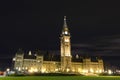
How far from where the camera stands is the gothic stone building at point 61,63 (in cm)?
13562

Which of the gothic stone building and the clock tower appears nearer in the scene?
the gothic stone building

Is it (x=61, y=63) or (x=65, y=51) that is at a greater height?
(x=65, y=51)

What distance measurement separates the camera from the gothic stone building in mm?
135625

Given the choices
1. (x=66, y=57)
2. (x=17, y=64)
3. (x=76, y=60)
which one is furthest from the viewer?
(x=76, y=60)

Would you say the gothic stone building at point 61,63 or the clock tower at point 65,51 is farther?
the clock tower at point 65,51

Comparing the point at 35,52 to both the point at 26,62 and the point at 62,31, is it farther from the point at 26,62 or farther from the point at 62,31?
the point at 62,31

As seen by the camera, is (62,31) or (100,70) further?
(100,70)

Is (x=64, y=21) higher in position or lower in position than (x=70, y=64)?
higher

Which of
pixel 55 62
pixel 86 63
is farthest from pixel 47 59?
pixel 86 63

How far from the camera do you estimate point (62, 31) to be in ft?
493

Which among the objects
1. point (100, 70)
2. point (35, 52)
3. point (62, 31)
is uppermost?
point (62, 31)

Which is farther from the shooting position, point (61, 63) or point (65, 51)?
point (61, 63)

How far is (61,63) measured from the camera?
145 m

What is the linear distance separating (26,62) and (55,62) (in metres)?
17.8
